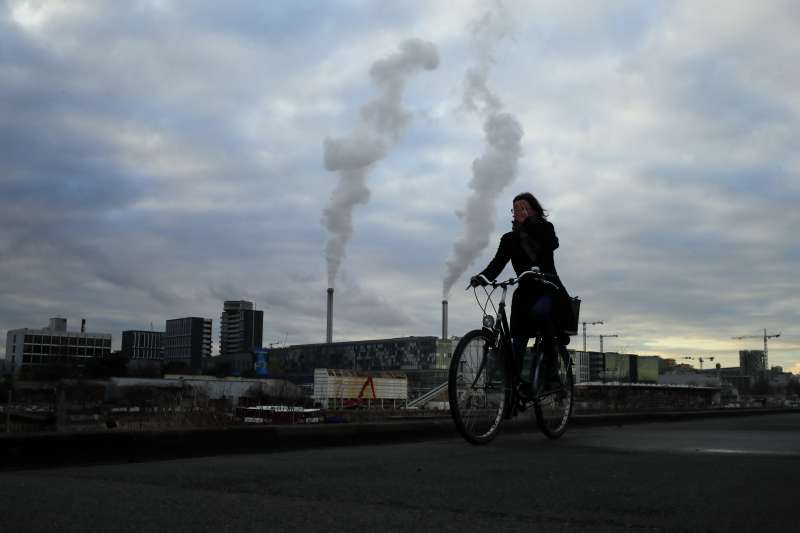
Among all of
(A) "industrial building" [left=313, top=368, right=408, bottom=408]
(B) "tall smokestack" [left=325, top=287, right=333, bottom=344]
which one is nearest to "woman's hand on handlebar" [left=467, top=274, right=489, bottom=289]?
(A) "industrial building" [left=313, top=368, right=408, bottom=408]

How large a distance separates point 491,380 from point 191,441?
2.30 metres

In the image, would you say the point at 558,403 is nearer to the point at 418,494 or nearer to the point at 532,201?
the point at 532,201

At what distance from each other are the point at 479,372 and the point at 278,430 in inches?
62.0

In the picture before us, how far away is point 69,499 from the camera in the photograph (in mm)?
3088

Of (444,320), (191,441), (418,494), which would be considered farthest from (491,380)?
(444,320)

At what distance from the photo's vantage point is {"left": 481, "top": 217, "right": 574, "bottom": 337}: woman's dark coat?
673 cm

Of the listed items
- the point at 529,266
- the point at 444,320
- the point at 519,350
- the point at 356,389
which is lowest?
the point at 356,389

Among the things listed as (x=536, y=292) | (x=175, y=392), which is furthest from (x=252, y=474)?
(x=175, y=392)

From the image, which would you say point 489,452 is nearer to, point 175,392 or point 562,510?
point 562,510

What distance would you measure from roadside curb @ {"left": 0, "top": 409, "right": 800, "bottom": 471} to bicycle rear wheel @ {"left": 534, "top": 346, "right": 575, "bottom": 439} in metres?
0.45

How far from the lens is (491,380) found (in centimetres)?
650

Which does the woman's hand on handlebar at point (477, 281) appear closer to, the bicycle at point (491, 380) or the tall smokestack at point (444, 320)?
the bicycle at point (491, 380)

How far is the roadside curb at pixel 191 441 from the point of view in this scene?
4637mm

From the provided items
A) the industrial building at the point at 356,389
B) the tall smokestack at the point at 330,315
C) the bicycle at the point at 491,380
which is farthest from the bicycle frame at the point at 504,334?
the tall smokestack at the point at 330,315
